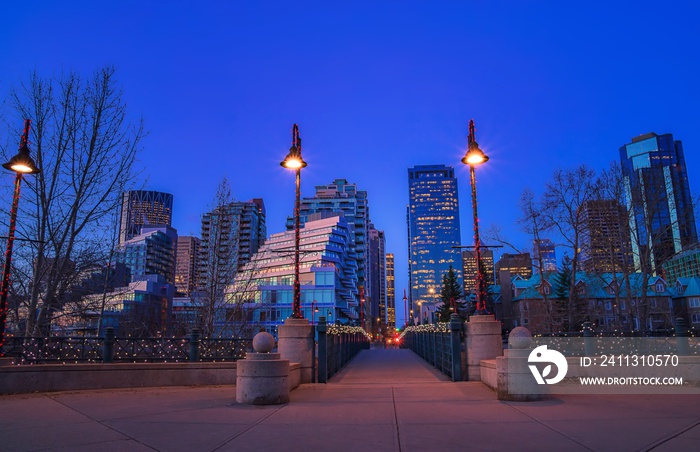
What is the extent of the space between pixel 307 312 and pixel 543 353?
95610mm

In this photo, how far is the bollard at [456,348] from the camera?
14.1 m

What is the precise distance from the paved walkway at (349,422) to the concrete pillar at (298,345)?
2.17 meters

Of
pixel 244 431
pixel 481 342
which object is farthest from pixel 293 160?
pixel 244 431

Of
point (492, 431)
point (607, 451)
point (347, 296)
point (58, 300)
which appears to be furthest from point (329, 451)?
point (347, 296)

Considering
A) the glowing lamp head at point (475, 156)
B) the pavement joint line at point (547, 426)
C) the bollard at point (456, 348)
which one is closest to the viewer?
A: the pavement joint line at point (547, 426)

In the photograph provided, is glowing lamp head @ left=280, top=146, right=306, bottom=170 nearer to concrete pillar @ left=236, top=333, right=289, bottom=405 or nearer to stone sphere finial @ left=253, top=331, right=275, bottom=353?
stone sphere finial @ left=253, top=331, right=275, bottom=353

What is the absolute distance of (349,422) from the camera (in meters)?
8.04

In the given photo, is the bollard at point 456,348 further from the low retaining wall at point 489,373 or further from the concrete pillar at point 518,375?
the concrete pillar at point 518,375

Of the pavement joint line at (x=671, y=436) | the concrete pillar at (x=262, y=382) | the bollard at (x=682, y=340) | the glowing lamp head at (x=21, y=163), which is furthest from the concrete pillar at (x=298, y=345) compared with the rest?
the bollard at (x=682, y=340)

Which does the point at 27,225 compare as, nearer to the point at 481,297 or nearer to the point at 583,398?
the point at 481,297

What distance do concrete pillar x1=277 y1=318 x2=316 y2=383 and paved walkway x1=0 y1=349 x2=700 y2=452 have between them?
2.17 meters

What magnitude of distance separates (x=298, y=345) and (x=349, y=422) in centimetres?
617

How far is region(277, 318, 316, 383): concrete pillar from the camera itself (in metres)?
14.0

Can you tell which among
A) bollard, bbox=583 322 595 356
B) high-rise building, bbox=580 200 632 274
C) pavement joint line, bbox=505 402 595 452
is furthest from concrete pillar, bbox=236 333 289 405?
high-rise building, bbox=580 200 632 274
